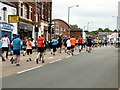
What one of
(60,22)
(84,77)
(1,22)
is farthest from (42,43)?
(60,22)

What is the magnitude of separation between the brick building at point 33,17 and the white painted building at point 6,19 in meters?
2.44

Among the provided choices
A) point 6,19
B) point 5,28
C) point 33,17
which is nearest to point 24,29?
point 33,17

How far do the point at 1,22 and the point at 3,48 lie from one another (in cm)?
1661

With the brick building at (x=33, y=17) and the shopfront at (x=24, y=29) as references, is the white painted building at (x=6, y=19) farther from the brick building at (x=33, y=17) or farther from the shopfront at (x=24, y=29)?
the brick building at (x=33, y=17)

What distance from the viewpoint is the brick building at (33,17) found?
49.0m

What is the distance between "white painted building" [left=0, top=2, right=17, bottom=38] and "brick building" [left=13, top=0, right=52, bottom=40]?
95.9 inches

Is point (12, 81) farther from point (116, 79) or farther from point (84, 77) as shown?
point (116, 79)

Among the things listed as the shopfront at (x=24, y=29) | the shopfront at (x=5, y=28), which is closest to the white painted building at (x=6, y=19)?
the shopfront at (x=5, y=28)

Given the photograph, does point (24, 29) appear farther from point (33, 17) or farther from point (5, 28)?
point (5, 28)

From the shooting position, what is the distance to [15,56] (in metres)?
20.4

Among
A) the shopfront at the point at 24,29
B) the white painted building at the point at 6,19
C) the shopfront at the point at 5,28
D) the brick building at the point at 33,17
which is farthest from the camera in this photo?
the brick building at the point at 33,17

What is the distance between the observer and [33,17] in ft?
182

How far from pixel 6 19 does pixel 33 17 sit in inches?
529

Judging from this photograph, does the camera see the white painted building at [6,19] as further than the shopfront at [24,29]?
No
